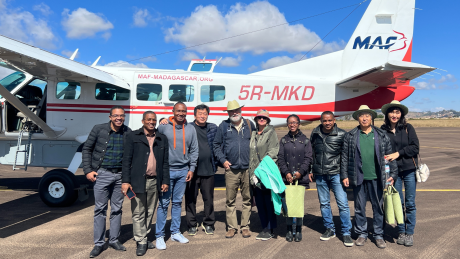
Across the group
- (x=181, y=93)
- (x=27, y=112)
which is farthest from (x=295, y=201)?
(x=27, y=112)

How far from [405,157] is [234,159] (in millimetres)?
2452

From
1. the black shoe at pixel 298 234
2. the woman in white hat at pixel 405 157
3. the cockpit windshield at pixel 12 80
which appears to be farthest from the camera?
the cockpit windshield at pixel 12 80

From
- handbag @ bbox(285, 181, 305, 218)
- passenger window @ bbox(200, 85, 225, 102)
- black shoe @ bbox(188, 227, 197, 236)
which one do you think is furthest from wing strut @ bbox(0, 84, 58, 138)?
handbag @ bbox(285, 181, 305, 218)

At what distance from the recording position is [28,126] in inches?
283

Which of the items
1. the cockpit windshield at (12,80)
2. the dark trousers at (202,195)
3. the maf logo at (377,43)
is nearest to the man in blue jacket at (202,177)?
the dark trousers at (202,195)

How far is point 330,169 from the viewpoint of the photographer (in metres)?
4.32

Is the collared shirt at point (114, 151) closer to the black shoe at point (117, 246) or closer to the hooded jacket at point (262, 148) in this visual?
the black shoe at point (117, 246)

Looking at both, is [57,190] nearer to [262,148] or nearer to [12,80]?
[12,80]

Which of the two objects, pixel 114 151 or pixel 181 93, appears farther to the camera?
pixel 181 93

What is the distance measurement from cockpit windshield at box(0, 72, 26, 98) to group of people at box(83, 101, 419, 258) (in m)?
4.86

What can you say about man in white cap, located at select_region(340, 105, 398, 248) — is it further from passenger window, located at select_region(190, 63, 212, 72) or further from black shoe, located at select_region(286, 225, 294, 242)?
passenger window, located at select_region(190, 63, 212, 72)

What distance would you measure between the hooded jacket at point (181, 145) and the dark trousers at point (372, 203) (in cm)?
244

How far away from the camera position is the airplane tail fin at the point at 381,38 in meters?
8.67

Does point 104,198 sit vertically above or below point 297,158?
below
